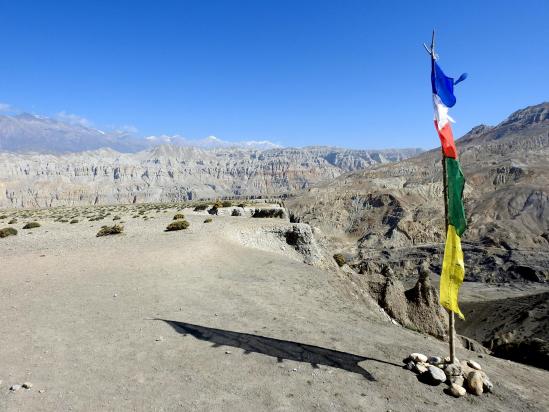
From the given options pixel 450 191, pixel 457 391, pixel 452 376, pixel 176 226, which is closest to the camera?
pixel 457 391

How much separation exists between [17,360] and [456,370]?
31.8 feet

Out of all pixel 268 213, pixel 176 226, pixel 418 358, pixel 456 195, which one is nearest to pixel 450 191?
pixel 456 195

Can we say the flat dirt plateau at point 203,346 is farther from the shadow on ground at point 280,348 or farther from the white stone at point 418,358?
the white stone at point 418,358

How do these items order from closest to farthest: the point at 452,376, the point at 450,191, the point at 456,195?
the point at 452,376 → the point at 456,195 → the point at 450,191

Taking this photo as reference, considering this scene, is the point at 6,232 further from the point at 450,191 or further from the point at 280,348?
the point at 450,191

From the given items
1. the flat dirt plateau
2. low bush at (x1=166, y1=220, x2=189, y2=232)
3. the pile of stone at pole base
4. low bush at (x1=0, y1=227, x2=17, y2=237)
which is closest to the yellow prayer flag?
the pile of stone at pole base

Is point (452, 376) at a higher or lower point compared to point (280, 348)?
higher

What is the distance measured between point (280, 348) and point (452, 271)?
14.8 ft

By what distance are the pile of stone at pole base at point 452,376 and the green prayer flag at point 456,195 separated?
9.96 feet

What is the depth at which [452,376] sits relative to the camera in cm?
896

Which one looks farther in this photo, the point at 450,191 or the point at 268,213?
the point at 268,213

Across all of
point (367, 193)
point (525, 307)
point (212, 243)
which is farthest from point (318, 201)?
point (212, 243)

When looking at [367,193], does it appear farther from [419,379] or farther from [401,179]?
[419,379]

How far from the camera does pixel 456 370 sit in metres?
9.10
